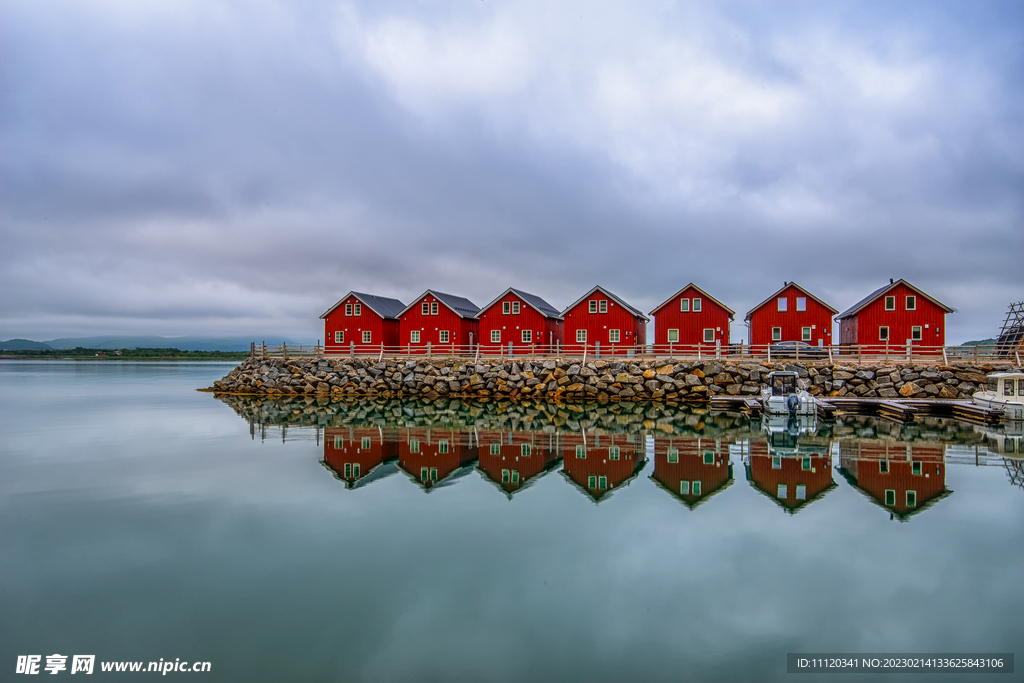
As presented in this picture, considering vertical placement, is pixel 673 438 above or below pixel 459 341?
below

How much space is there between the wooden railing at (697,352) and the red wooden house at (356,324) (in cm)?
45

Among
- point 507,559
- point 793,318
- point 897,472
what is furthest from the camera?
point 793,318

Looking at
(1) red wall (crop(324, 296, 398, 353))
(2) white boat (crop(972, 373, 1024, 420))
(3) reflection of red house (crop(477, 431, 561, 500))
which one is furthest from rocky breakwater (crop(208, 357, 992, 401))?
(3) reflection of red house (crop(477, 431, 561, 500))

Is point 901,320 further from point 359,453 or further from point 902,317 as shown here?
point 359,453

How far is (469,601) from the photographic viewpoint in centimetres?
784

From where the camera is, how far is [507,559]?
937cm

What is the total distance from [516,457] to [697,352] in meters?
25.3

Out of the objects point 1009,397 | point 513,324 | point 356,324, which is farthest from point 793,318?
point 356,324

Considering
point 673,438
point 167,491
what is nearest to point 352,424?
point 167,491

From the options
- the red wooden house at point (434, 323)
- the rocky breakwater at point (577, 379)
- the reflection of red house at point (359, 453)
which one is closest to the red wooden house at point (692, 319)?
the rocky breakwater at point (577, 379)

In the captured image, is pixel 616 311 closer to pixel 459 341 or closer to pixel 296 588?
pixel 459 341

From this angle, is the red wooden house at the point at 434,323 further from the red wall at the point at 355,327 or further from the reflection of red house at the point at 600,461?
the reflection of red house at the point at 600,461

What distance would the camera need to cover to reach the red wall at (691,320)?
4109 cm

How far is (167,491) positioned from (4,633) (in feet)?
24.1
